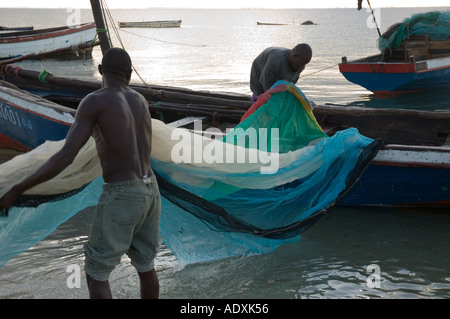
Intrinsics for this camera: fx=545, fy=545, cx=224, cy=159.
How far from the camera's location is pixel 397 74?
45.0 feet

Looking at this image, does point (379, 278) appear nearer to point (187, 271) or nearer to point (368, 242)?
point (368, 242)

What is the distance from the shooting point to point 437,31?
1481cm

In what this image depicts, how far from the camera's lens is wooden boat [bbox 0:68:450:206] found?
215 inches

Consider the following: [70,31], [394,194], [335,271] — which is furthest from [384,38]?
[70,31]

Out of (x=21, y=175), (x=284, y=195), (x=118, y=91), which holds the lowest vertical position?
(x=284, y=195)

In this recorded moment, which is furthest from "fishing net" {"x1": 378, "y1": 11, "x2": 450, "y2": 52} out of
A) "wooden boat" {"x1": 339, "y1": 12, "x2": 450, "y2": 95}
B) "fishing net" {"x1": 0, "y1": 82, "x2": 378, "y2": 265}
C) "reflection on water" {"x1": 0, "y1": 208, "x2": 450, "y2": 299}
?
"fishing net" {"x1": 0, "y1": 82, "x2": 378, "y2": 265}

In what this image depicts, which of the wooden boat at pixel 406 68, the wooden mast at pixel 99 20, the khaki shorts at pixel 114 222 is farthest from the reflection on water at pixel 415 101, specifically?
the khaki shorts at pixel 114 222

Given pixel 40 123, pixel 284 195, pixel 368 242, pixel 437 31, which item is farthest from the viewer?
pixel 437 31

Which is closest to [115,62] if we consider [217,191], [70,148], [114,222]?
[70,148]

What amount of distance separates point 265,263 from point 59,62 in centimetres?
2597

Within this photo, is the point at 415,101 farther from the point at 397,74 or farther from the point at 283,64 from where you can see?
the point at 283,64

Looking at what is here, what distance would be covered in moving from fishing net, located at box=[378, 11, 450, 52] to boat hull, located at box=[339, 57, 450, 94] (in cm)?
87

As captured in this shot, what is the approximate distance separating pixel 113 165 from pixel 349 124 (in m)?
4.54

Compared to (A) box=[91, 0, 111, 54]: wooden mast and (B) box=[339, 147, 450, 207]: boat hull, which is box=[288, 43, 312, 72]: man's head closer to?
(B) box=[339, 147, 450, 207]: boat hull
